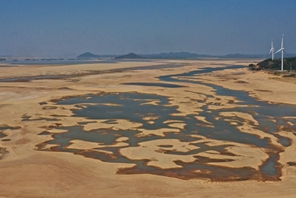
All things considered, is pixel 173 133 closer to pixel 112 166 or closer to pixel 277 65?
pixel 112 166

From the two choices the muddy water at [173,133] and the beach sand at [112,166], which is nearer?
the beach sand at [112,166]

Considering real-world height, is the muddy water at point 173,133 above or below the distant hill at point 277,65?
below

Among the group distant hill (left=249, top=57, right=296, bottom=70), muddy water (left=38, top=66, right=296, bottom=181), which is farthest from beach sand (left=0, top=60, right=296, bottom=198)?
distant hill (left=249, top=57, right=296, bottom=70)

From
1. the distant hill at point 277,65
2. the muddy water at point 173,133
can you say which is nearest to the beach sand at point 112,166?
the muddy water at point 173,133

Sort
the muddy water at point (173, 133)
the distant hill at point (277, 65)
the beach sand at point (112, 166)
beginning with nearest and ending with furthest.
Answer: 1. the beach sand at point (112, 166)
2. the muddy water at point (173, 133)
3. the distant hill at point (277, 65)

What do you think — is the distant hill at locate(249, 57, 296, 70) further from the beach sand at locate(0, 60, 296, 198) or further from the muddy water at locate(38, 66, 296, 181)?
the beach sand at locate(0, 60, 296, 198)

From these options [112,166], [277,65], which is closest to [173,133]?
[112,166]

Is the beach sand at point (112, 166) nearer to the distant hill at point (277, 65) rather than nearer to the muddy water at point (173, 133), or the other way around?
the muddy water at point (173, 133)

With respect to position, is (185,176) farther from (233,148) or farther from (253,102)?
(253,102)
